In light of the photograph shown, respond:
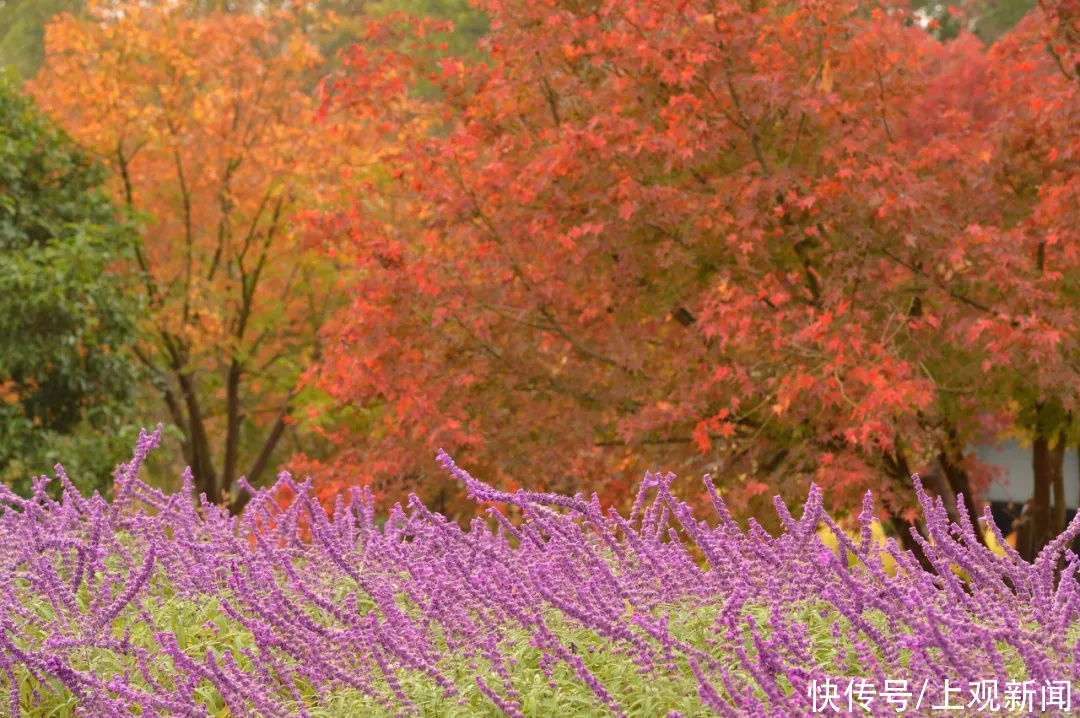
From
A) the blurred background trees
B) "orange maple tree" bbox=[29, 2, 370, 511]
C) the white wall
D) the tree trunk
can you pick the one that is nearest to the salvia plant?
the blurred background trees

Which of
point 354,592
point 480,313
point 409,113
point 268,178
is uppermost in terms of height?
point 268,178

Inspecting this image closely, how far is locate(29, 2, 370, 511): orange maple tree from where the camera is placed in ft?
56.0

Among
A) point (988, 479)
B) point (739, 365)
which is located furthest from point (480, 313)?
point (988, 479)

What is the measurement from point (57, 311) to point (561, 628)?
10963 millimetres

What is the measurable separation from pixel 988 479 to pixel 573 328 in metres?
5.26

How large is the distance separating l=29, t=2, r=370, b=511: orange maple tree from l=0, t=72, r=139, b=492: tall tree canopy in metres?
1.11

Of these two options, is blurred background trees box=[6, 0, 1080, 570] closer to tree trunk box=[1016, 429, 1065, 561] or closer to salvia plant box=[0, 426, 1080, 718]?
tree trunk box=[1016, 429, 1065, 561]

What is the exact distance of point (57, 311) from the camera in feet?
46.0

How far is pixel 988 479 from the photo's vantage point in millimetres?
13203

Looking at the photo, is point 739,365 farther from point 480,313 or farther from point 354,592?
point 354,592

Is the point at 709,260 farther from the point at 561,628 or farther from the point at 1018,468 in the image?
the point at 1018,468

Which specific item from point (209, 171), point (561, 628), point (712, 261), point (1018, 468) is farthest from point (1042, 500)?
point (1018, 468)

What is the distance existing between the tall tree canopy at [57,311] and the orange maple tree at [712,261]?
445 cm

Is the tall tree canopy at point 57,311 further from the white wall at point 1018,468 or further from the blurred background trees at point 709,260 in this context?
the white wall at point 1018,468
